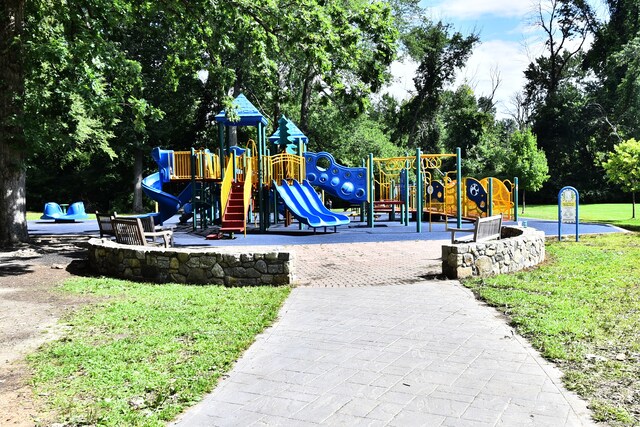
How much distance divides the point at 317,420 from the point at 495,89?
5870 cm

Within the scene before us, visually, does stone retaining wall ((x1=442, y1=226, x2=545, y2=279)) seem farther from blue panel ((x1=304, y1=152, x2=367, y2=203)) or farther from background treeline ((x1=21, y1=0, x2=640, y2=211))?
blue panel ((x1=304, y1=152, x2=367, y2=203))

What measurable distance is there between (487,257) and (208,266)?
14.9 ft

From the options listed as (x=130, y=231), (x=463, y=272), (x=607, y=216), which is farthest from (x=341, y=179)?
(x=607, y=216)

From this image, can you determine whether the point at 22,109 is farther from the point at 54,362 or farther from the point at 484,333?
the point at 484,333

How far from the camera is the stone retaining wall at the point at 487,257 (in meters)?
8.23

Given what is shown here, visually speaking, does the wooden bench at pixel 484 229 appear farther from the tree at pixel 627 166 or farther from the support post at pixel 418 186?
the tree at pixel 627 166

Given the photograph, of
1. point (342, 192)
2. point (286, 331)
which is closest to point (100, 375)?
point (286, 331)

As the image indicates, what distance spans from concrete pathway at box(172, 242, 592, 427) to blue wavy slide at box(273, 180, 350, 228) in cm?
974

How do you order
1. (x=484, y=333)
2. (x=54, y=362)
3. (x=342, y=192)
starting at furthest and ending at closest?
(x=342, y=192) < (x=484, y=333) < (x=54, y=362)

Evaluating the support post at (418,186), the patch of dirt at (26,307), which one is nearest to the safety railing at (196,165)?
the patch of dirt at (26,307)

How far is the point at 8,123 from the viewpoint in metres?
11.8

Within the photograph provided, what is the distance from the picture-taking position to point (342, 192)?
20.0 metres

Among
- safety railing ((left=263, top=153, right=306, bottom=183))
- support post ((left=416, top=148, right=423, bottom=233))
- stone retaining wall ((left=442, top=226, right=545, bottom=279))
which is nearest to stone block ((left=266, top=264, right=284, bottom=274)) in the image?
stone retaining wall ((left=442, top=226, right=545, bottom=279))

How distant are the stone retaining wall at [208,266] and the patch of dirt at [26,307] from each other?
1343mm
